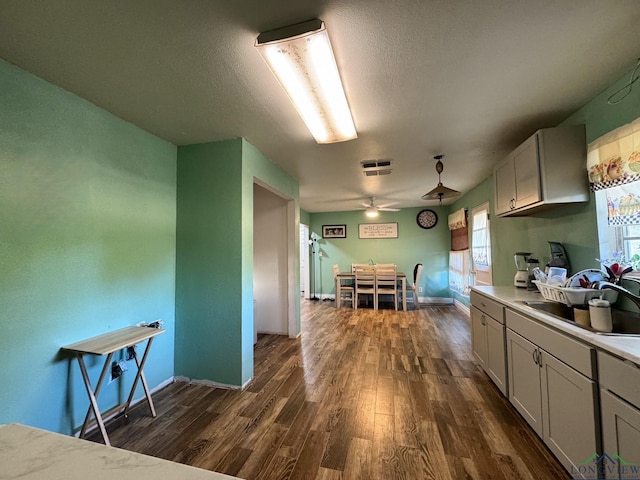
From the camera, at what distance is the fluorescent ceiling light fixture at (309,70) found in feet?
4.10

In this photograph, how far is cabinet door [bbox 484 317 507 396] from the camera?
2072 mm

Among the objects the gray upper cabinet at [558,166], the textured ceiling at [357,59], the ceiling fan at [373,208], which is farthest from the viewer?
the ceiling fan at [373,208]

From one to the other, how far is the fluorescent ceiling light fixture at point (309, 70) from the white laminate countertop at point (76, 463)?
1.60 m

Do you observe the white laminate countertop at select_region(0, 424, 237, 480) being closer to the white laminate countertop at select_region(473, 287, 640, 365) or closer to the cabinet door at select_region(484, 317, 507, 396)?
the white laminate countertop at select_region(473, 287, 640, 365)

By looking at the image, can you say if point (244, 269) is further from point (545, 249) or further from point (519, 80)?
point (545, 249)

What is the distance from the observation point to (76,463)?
0.54 metres

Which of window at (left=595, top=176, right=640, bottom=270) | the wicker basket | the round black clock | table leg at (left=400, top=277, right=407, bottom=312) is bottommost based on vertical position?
table leg at (left=400, top=277, right=407, bottom=312)

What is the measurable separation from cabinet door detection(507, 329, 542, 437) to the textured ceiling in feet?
5.63

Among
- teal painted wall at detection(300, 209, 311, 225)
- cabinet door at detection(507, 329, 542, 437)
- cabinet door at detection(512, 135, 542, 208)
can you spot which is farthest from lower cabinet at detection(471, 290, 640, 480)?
teal painted wall at detection(300, 209, 311, 225)

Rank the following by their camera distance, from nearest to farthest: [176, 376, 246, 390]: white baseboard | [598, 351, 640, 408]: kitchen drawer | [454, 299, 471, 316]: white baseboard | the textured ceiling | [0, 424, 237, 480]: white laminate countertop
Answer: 1. [0, 424, 237, 480]: white laminate countertop
2. [598, 351, 640, 408]: kitchen drawer
3. the textured ceiling
4. [176, 376, 246, 390]: white baseboard
5. [454, 299, 471, 316]: white baseboard

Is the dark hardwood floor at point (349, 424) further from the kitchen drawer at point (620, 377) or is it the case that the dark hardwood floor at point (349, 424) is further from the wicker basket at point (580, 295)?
the wicker basket at point (580, 295)

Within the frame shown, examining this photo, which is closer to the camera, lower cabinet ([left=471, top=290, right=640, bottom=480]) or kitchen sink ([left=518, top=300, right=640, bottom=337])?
lower cabinet ([left=471, top=290, right=640, bottom=480])

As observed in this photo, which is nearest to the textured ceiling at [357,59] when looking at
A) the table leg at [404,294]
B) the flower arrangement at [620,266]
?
the flower arrangement at [620,266]

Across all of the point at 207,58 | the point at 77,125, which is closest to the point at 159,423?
the point at 77,125
